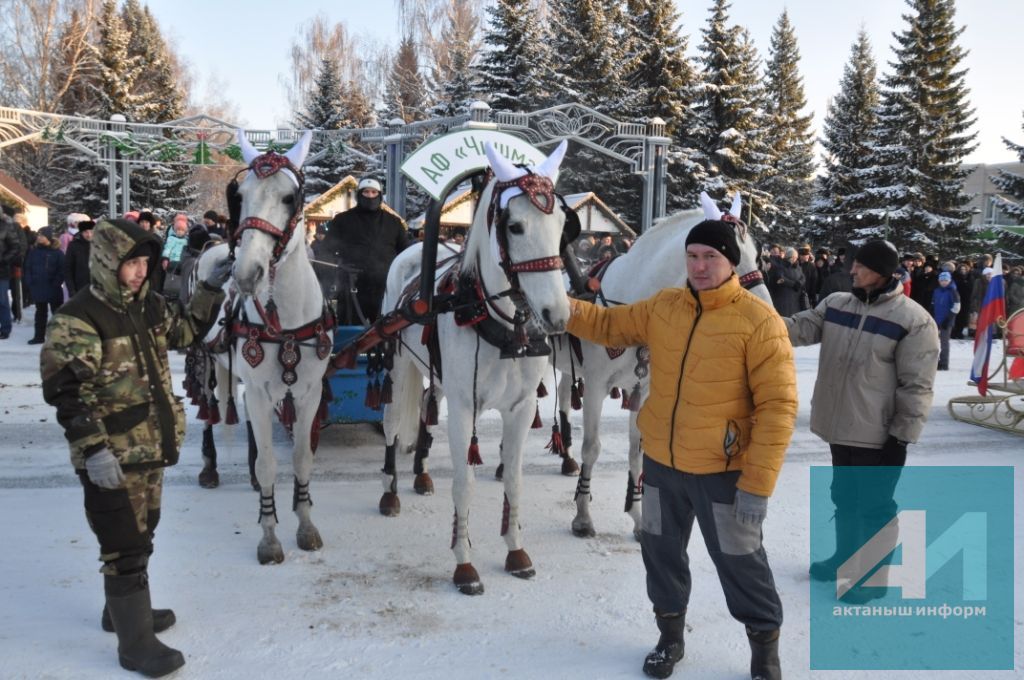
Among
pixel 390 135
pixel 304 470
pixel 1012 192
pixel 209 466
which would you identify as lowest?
pixel 209 466

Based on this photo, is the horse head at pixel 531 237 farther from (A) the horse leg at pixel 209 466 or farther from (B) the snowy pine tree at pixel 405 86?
(B) the snowy pine tree at pixel 405 86

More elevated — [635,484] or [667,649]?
[635,484]

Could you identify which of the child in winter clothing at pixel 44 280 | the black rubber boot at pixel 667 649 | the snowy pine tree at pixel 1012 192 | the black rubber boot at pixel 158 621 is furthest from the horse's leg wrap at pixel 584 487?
the snowy pine tree at pixel 1012 192

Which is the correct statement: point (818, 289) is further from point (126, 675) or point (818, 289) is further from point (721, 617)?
point (126, 675)

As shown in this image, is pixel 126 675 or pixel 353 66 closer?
pixel 126 675

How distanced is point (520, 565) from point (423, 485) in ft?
5.40

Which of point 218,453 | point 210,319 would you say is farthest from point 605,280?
point 218,453

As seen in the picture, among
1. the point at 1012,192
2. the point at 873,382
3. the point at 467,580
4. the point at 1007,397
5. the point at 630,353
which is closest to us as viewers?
the point at 873,382

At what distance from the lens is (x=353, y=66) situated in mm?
45656

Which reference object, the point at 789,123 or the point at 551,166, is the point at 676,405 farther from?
the point at 789,123

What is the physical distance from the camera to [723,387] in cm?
312

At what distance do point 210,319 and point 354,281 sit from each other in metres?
2.67

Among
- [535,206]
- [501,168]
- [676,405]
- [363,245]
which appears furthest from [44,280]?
[676,405]

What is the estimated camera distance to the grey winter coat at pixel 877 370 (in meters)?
3.96
